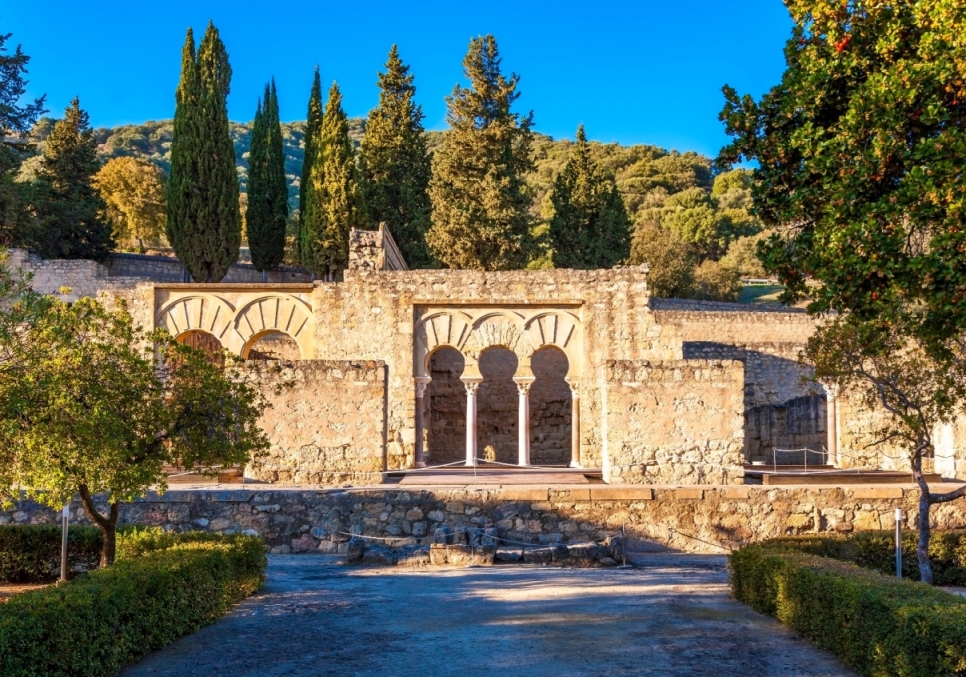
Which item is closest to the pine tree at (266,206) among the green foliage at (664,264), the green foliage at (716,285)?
the green foliage at (664,264)

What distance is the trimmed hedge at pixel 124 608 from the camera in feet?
19.7

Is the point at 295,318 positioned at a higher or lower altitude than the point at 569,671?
higher

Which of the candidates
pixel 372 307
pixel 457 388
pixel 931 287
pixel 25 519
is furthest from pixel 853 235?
pixel 457 388

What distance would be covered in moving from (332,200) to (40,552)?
22097mm

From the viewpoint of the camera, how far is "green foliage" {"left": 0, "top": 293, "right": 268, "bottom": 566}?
8602 millimetres

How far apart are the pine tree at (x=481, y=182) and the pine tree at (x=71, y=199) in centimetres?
1202

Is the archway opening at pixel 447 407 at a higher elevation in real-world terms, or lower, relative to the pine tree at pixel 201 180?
lower

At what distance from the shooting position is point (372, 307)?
66.3 ft

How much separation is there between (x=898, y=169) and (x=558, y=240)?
89.9ft

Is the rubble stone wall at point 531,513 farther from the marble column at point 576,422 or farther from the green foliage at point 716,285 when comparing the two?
the green foliage at point 716,285

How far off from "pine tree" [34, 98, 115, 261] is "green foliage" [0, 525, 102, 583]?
22.4 metres

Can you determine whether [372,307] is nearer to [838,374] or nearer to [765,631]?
[838,374]

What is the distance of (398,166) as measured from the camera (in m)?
34.8

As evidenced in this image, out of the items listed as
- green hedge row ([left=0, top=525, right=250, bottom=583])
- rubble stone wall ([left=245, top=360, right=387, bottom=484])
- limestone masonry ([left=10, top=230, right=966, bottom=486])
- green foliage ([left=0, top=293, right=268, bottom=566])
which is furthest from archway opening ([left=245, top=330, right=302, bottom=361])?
green foliage ([left=0, top=293, right=268, bottom=566])
